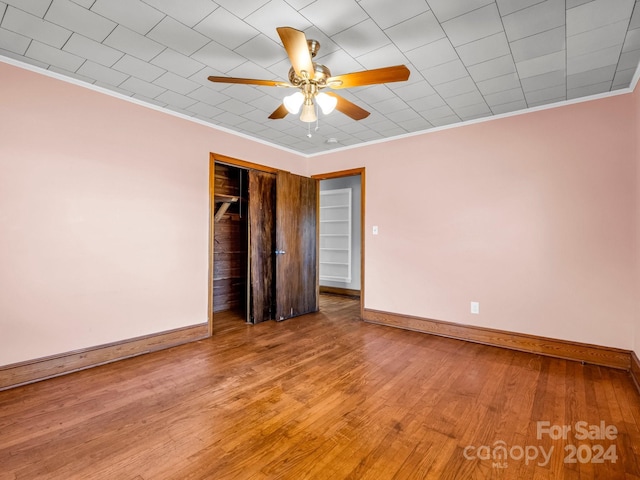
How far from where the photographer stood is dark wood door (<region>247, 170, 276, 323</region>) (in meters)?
4.22

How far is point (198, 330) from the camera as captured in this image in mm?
3537

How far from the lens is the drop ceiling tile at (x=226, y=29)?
1892 mm

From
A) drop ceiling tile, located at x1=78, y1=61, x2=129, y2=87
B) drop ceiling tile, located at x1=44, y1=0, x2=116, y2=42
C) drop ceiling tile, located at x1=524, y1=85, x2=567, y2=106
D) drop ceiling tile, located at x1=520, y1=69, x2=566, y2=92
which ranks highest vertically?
drop ceiling tile, located at x1=44, y1=0, x2=116, y2=42

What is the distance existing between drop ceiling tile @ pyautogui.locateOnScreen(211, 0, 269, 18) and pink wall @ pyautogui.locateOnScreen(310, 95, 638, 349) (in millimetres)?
2680

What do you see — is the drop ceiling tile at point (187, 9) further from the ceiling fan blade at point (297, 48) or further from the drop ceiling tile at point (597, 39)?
the drop ceiling tile at point (597, 39)

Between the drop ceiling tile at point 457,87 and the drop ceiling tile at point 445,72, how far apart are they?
7 centimetres

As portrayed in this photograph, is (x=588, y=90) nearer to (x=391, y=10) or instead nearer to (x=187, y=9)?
(x=391, y=10)

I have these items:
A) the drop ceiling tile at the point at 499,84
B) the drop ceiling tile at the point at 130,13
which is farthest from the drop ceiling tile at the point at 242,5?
the drop ceiling tile at the point at 499,84

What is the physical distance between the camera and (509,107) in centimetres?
314

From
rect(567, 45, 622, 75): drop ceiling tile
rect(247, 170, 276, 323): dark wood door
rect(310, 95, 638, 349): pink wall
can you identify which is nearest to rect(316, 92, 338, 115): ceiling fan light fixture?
rect(567, 45, 622, 75): drop ceiling tile

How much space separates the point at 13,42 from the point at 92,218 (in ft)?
4.47

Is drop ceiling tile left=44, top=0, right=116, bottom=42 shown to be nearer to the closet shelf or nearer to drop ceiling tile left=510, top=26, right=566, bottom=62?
the closet shelf

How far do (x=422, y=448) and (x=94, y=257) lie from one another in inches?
119

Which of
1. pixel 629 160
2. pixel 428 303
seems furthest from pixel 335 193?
pixel 629 160
